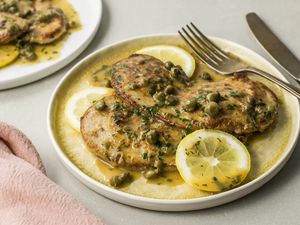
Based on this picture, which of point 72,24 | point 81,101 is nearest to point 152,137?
point 81,101

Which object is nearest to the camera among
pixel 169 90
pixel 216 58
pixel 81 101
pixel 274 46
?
pixel 169 90

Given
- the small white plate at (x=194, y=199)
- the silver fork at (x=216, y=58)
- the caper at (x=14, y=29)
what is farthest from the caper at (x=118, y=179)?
the caper at (x=14, y=29)

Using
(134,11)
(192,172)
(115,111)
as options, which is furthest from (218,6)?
(192,172)

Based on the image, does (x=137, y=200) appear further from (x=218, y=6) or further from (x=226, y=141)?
(x=218, y=6)

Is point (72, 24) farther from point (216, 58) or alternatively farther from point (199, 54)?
point (216, 58)

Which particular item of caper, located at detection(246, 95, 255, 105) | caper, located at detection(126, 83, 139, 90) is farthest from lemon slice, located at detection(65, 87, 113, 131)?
caper, located at detection(246, 95, 255, 105)
